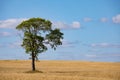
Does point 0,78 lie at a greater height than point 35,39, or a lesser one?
lesser

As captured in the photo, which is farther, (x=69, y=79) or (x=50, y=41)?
(x=50, y=41)

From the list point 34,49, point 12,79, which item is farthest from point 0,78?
point 34,49

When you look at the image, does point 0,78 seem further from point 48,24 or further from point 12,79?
point 48,24

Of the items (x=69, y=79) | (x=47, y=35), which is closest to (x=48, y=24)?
(x=47, y=35)

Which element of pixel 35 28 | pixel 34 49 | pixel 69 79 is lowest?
pixel 69 79

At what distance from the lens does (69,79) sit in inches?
1421

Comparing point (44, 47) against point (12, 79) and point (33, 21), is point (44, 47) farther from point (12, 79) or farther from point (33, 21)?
point (12, 79)

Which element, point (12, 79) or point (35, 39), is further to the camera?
point (35, 39)

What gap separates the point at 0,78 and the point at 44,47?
105ft

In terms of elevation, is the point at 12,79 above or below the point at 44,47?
below

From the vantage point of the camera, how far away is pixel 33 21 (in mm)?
66188

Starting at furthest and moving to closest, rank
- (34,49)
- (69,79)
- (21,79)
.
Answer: (34,49)
(69,79)
(21,79)

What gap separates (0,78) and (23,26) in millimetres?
32607

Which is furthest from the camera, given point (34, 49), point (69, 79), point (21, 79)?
point (34, 49)
